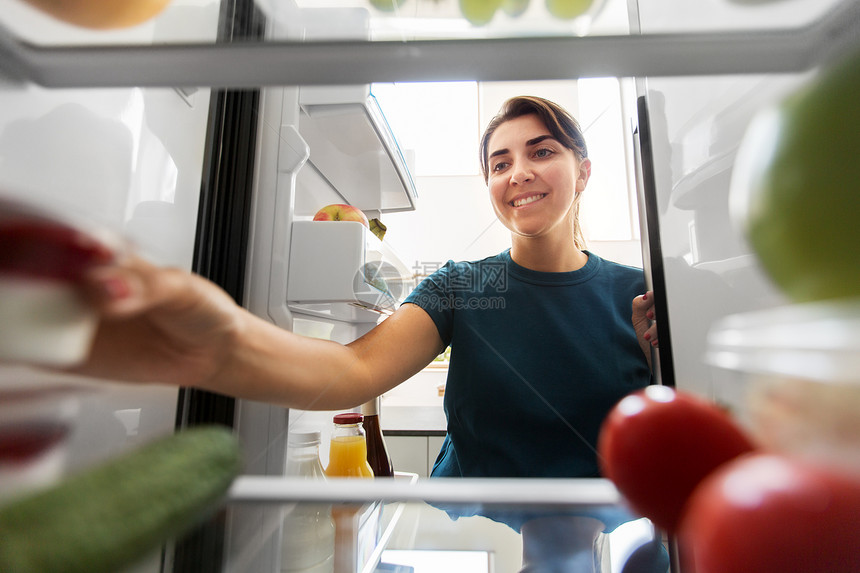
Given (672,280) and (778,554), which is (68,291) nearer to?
(778,554)

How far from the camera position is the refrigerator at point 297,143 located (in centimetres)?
20

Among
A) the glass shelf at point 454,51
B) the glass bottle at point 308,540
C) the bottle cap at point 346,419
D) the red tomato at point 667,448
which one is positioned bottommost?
the glass bottle at point 308,540

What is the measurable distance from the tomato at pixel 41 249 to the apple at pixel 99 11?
0.18 m

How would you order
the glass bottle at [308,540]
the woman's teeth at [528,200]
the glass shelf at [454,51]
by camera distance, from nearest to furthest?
the glass shelf at [454,51], the glass bottle at [308,540], the woman's teeth at [528,200]

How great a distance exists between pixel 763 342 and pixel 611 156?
2.02 feet

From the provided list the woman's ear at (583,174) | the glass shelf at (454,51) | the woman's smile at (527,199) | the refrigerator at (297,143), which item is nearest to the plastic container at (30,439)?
the refrigerator at (297,143)

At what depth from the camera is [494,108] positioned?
2.15ft

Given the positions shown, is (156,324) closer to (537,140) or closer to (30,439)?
(30,439)

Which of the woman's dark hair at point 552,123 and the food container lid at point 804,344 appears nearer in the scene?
the food container lid at point 804,344

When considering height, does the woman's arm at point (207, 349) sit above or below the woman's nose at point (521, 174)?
below

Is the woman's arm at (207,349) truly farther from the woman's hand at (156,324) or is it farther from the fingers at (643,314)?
the fingers at (643,314)

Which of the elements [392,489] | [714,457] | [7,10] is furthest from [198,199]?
[714,457]

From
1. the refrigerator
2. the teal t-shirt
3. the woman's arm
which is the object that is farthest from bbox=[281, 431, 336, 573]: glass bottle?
the teal t-shirt

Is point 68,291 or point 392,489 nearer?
point 68,291
